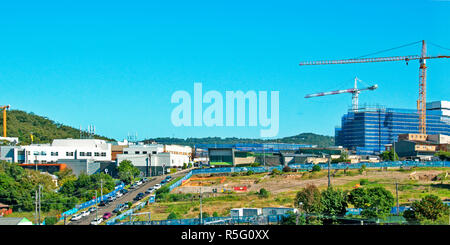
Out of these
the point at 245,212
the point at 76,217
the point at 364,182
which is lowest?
the point at 76,217

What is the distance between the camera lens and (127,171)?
25828 mm

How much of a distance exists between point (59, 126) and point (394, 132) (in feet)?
102

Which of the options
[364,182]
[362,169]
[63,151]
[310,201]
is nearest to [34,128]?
[63,151]

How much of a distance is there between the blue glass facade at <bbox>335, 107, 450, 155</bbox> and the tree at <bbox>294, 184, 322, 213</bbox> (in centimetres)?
3318

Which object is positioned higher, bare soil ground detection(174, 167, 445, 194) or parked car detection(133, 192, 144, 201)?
bare soil ground detection(174, 167, 445, 194)

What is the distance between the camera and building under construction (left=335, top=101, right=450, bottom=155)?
1845 inches

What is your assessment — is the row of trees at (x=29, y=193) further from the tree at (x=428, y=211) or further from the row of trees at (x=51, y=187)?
the tree at (x=428, y=211)

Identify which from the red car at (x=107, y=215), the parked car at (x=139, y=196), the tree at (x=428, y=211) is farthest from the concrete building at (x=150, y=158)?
the tree at (x=428, y=211)

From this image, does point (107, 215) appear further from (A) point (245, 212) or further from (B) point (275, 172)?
(B) point (275, 172)

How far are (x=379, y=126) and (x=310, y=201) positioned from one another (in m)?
36.2

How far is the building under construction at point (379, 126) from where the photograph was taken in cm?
4688

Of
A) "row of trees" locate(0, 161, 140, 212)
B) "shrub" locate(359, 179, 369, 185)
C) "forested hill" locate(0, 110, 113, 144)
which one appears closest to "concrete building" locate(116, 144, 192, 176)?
"row of trees" locate(0, 161, 140, 212)

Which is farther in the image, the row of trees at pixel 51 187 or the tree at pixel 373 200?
the row of trees at pixel 51 187

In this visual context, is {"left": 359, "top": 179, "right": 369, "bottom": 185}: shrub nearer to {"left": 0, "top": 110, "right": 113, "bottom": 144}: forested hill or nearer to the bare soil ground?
the bare soil ground
